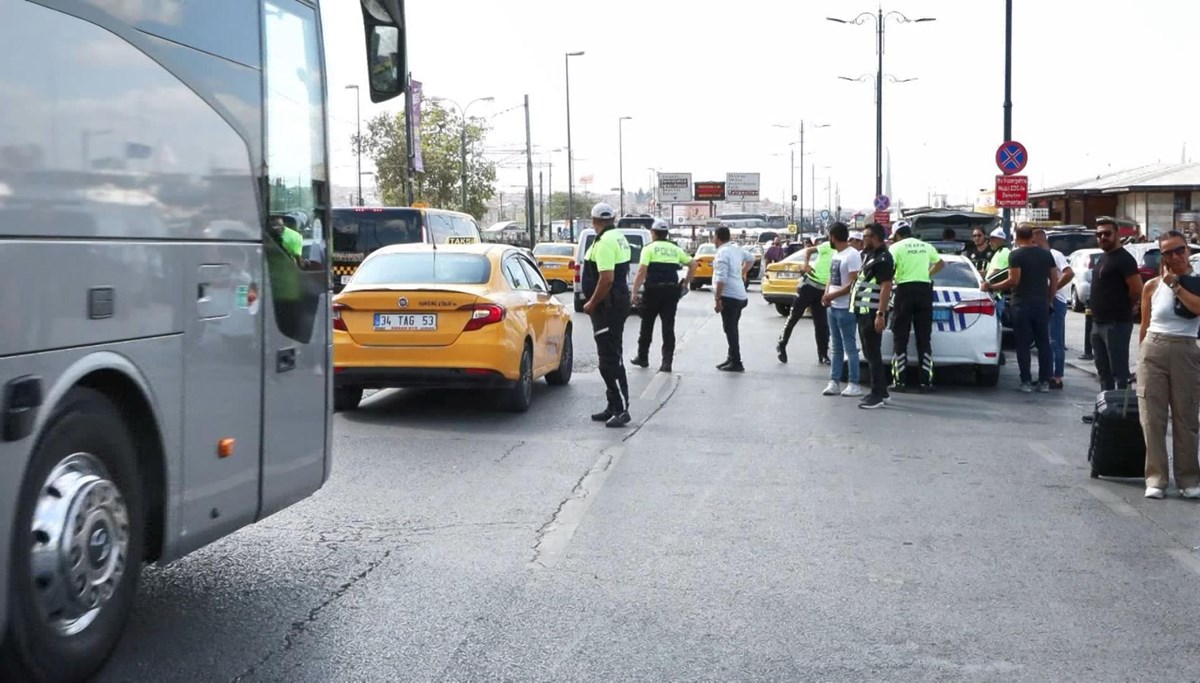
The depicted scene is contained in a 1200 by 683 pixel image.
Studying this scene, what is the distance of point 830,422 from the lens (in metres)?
13.1

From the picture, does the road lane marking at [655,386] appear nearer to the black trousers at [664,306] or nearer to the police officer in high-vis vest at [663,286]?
the police officer in high-vis vest at [663,286]

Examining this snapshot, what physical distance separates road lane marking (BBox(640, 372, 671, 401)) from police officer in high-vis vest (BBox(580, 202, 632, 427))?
91.4 inches

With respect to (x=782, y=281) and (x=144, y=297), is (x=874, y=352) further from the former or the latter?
(x=782, y=281)

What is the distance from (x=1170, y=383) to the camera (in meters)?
9.16

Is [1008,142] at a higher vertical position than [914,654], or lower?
higher

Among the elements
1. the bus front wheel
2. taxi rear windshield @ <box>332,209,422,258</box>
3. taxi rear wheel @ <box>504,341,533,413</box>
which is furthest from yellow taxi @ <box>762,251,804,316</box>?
the bus front wheel

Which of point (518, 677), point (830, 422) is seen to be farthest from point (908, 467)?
point (518, 677)

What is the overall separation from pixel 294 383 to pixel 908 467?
17.4 feet

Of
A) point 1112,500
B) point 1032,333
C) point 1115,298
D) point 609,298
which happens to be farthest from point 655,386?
point 1112,500

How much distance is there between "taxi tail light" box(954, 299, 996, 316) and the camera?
15945mm

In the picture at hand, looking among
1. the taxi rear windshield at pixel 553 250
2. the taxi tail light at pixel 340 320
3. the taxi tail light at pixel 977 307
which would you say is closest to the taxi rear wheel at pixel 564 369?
the taxi tail light at pixel 340 320

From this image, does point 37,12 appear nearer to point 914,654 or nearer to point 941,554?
point 914,654

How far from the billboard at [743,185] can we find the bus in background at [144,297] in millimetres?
135565

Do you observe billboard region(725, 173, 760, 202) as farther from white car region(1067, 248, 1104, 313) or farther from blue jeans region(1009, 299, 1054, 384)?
blue jeans region(1009, 299, 1054, 384)
